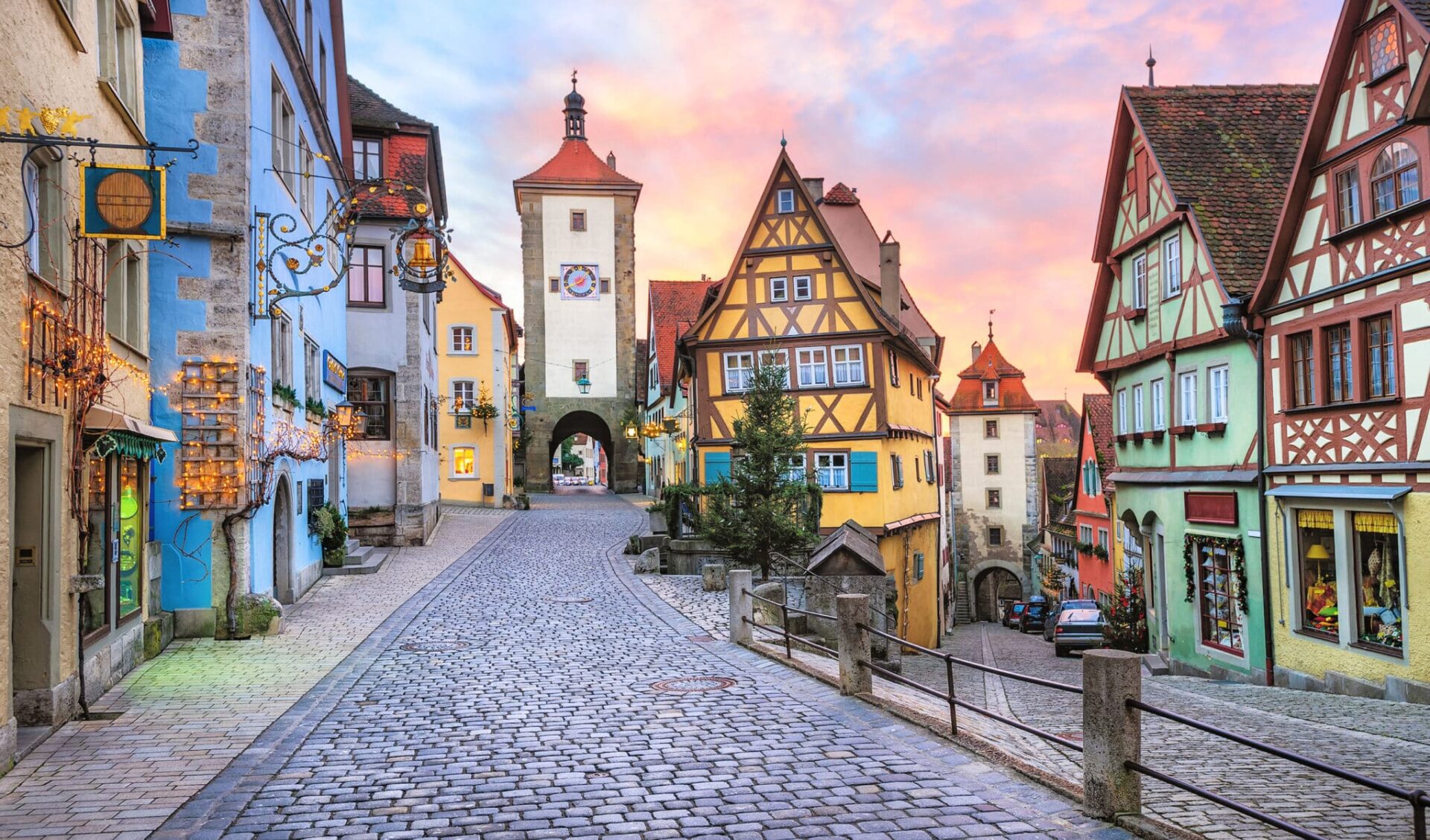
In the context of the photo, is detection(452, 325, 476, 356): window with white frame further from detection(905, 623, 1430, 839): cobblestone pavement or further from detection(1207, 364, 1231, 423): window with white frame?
detection(1207, 364, 1231, 423): window with white frame

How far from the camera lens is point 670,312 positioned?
2180 inches

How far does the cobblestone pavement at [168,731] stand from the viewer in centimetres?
699

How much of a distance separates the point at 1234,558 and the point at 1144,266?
5.87 metres

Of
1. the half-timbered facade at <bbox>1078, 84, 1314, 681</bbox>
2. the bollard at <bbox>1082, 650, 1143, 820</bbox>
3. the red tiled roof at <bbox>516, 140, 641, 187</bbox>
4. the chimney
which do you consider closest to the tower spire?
the red tiled roof at <bbox>516, 140, 641, 187</bbox>

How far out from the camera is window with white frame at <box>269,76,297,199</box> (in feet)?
56.3

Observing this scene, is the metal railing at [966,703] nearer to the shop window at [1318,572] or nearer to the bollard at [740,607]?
the bollard at [740,607]

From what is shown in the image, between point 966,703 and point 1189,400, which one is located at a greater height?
point 1189,400

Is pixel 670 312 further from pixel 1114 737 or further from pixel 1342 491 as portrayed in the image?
pixel 1114 737

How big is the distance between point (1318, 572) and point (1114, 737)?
36.5 ft

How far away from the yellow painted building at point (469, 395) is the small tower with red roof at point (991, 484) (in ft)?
77.1

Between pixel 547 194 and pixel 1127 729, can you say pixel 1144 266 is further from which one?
pixel 547 194

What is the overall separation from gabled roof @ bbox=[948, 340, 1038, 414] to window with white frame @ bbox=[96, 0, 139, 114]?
162ft

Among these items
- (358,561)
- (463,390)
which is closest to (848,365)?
(358,561)

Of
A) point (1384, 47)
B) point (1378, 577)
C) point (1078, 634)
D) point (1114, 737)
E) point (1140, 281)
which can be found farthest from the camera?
point (1078, 634)
